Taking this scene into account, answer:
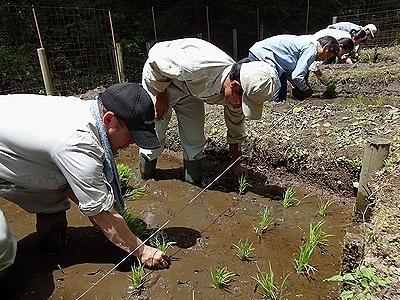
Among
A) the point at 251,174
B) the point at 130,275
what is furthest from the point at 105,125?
the point at 251,174

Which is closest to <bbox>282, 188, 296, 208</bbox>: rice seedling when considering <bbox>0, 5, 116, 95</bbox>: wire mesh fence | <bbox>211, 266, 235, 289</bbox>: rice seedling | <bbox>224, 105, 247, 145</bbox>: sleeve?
<bbox>224, 105, 247, 145</bbox>: sleeve

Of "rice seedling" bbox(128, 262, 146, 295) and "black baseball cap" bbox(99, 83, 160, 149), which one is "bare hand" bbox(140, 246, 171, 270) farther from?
"black baseball cap" bbox(99, 83, 160, 149)

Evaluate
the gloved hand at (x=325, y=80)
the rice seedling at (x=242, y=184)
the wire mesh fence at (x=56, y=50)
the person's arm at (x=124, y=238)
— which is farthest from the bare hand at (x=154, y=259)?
the wire mesh fence at (x=56, y=50)

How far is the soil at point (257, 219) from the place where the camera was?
6.78 ft

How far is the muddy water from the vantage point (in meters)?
2.09

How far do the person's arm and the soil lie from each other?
103mm

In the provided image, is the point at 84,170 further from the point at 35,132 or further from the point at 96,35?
the point at 96,35

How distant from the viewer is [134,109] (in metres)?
1.85

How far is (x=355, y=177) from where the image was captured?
319 centimetres

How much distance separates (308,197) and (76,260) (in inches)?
87.7

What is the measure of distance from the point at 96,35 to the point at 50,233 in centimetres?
872

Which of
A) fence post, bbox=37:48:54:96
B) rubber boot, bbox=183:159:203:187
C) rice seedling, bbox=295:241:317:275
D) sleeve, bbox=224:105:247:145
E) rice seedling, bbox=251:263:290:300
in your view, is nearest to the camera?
rice seedling, bbox=251:263:290:300

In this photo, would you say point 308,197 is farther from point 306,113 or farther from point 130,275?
point 130,275

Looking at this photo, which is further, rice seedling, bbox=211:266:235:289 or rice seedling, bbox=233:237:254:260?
rice seedling, bbox=233:237:254:260
